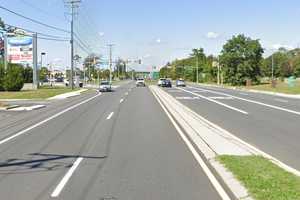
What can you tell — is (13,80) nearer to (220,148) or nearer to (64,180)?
(220,148)

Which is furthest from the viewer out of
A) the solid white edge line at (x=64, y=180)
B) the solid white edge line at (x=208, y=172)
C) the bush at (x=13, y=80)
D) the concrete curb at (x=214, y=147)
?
the bush at (x=13, y=80)

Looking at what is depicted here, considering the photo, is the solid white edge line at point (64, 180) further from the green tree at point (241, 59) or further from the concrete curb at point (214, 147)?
the green tree at point (241, 59)

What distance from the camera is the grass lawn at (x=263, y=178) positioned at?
25.7 feet

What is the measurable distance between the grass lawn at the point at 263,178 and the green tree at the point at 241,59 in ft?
300

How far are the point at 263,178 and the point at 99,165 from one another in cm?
385

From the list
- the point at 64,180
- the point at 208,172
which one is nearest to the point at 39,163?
the point at 64,180

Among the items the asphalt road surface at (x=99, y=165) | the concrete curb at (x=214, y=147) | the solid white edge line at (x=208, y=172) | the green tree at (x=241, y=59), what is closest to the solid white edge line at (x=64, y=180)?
the asphalt road surface at (x=99, y=165)

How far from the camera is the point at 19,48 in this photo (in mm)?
77312

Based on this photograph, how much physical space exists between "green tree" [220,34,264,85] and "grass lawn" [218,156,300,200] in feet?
300

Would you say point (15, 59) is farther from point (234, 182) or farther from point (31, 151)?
point (234, 182)

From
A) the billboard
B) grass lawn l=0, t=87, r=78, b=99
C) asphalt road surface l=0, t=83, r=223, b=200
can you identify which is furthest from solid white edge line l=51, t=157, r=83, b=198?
the billboard

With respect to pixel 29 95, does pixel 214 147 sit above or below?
above

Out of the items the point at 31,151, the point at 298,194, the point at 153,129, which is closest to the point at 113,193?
the point at 298,194

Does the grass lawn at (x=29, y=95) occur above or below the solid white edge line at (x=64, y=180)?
below
